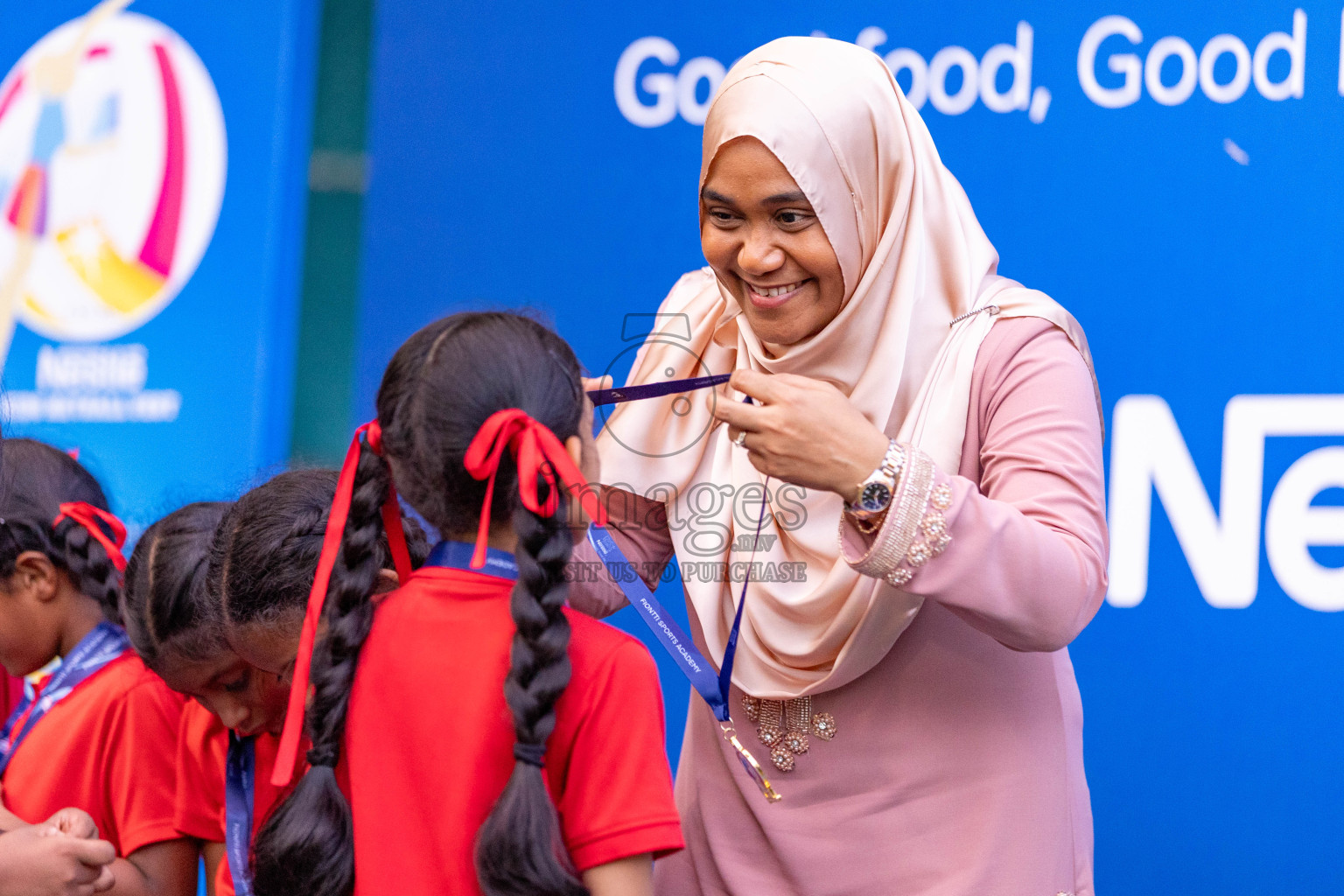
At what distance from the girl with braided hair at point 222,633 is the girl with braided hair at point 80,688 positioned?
0.12ft

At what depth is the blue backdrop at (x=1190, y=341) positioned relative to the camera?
87.4 inches

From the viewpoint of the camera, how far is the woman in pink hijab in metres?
1.10

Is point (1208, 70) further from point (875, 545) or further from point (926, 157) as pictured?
point (875, 545)

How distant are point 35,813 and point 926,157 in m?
1.32

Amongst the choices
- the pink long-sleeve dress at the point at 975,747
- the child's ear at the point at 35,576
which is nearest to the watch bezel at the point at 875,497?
the pink long-sleeve dress at the point at 975,747

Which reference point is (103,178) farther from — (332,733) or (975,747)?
(975,747)

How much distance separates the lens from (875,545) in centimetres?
108

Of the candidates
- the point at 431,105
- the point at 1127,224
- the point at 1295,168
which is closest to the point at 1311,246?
the point at 1295,168

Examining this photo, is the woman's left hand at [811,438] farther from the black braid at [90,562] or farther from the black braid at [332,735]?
the black braid at [90,562]

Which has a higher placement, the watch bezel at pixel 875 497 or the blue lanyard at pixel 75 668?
the watch bezel at pixel 875 497

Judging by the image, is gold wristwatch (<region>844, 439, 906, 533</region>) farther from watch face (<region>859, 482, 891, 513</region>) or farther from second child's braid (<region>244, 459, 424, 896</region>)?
second child's braid (<region>244, 459, 424, 896</region>)

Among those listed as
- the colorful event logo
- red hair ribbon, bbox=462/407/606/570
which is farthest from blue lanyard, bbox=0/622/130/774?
the colorful event logo

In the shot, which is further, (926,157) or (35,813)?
(35,813)

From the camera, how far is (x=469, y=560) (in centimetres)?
111
